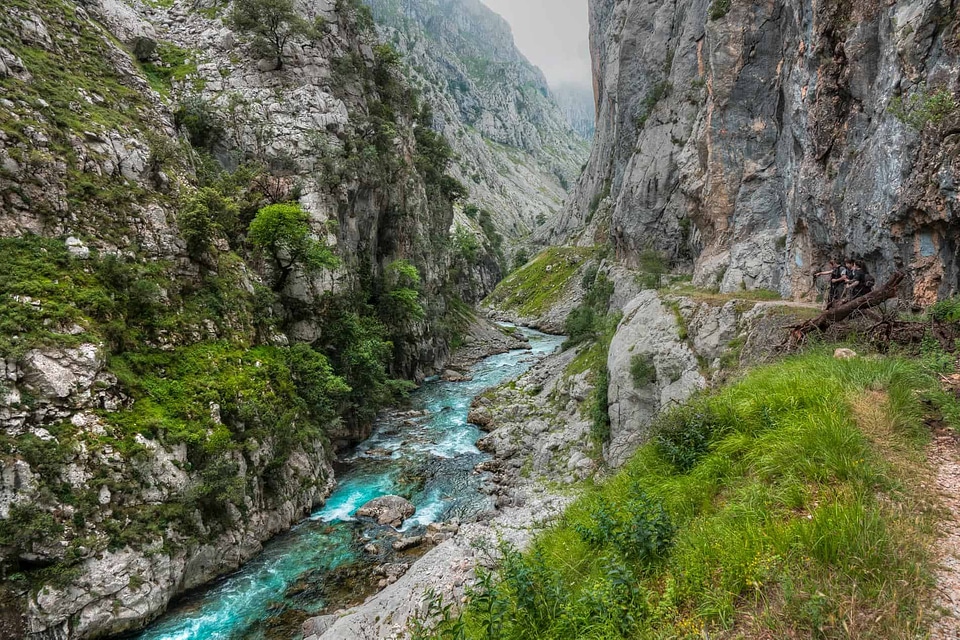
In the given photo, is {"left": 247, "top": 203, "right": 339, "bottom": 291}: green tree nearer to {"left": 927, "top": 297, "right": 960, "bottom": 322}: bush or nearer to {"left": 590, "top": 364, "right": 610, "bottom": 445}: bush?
{"left": 590, "top": 364, "right": 610, "bottom": 445}: bush

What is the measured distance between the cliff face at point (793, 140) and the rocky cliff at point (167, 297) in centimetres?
2337

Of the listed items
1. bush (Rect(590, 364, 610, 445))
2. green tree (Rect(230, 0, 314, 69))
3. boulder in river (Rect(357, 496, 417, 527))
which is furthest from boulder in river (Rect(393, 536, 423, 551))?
green tree (Rect(230, 0, 314, 69))

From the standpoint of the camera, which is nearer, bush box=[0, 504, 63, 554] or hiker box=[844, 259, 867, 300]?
bush box=[0, 504, 63, 554]

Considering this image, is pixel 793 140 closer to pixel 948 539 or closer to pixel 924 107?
pixel 924 107

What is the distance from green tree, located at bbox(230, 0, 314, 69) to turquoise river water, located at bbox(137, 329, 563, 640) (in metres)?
30.6

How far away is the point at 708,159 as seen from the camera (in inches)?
1260

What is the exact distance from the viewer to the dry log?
1103 cm

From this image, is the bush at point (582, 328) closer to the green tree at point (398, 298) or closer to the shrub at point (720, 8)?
the green tree at point (398, 298)

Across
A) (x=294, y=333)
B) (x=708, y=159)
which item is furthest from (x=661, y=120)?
(x=294, y=333)

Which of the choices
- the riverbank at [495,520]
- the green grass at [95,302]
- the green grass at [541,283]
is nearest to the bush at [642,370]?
the riverbank at [495,520]

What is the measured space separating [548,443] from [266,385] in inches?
598

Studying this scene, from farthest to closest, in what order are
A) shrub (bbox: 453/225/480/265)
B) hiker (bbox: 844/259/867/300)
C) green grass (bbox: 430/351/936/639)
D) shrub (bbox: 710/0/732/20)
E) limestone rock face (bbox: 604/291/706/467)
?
1. shrub (bbox: 453/225/480/265)
2. shrub (bbox: 710/0/732/20)
3. limestone rock face (bbox: 604/291/706/467)
4. hiker (bbox: 844/259/867/300)
5. green grass (bbox: 430/351/936/639)

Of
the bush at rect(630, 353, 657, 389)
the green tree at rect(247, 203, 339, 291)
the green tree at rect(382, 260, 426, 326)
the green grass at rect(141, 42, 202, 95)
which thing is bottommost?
the bush at rect(630, 353, 657, 389)

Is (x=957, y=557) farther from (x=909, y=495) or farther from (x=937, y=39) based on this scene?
(x=937, y=39)
